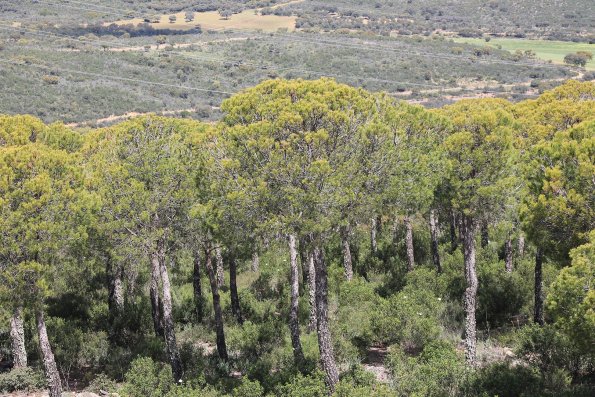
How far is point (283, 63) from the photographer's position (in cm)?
9569

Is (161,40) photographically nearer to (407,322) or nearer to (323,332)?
(407,322)

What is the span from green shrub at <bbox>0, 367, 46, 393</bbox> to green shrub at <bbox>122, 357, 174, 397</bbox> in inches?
125

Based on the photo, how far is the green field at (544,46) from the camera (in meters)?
100

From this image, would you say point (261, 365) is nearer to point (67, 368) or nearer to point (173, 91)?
point (67, 368)

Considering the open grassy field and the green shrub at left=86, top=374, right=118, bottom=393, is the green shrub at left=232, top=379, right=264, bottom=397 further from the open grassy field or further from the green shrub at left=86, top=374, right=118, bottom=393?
the open grassy field

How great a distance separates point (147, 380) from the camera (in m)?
15.0

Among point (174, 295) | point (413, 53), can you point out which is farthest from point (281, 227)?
point (413, 53)

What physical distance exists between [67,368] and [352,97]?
13034 millimetres

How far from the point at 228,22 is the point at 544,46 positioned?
251 feet

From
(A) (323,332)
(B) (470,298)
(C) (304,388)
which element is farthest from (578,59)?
(C) (304,388)

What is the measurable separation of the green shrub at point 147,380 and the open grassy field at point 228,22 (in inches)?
4762

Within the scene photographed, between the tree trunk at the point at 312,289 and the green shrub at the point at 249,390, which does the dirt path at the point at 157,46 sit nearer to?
the tree trunk at the point at 312,289

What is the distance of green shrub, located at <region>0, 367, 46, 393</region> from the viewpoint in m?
15.9

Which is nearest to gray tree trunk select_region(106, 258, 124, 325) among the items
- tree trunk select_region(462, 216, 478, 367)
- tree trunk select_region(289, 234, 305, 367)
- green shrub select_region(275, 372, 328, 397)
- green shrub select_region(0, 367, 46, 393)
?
green shrub select_region(0, 367, 46, 393)
